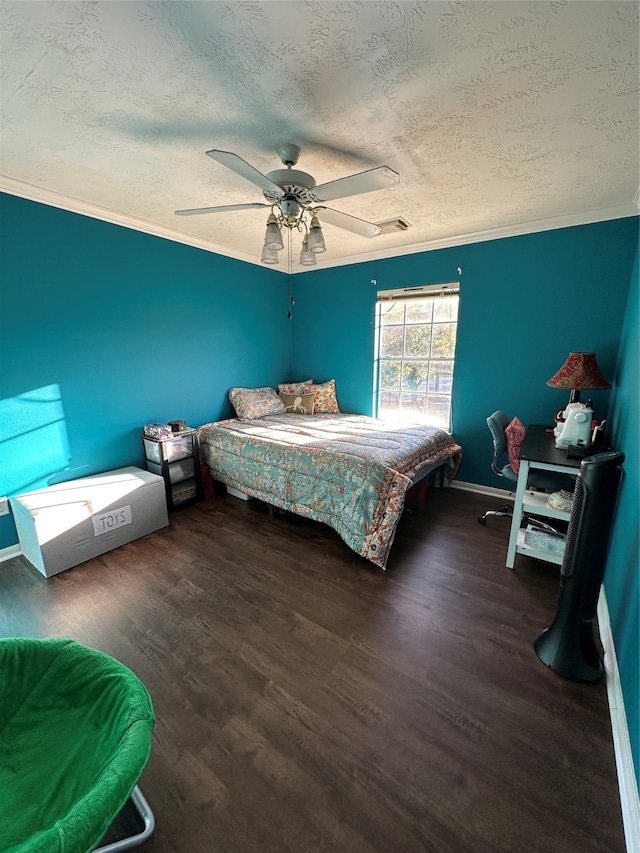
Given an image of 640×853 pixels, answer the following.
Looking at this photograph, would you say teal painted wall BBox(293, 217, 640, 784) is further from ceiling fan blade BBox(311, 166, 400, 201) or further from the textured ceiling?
ceiling fan blade BBox(311, 166, 400, 201)

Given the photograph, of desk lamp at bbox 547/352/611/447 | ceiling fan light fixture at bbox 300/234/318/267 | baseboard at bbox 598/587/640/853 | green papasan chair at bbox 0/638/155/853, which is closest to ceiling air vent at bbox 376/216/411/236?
ceiling fan light fixture at bbox 300/234/318/267

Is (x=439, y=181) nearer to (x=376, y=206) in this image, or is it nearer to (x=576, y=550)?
(x=376, y=206)

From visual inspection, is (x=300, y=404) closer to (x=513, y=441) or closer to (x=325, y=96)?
(x=513, y=441)

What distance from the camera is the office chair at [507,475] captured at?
2332 millimetres

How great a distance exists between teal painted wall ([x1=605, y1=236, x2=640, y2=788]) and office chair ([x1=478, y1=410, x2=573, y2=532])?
42cm

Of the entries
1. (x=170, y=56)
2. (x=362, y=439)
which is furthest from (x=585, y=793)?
(x=170, y=56)

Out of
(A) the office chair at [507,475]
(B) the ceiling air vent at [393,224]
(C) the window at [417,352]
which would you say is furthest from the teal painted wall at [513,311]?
(B) the ceiling air vent at [393,224]

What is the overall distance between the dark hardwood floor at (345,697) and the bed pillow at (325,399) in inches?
80.5

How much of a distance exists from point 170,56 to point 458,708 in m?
2.77

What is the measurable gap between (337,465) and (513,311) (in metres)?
2.23

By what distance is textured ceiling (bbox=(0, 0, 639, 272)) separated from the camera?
1099 mm

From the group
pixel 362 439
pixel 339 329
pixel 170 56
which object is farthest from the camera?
pixel 339 329

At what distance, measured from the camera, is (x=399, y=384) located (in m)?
3.90

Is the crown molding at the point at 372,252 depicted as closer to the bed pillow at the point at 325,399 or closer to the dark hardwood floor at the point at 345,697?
the bed pillow at the point at 325,399
